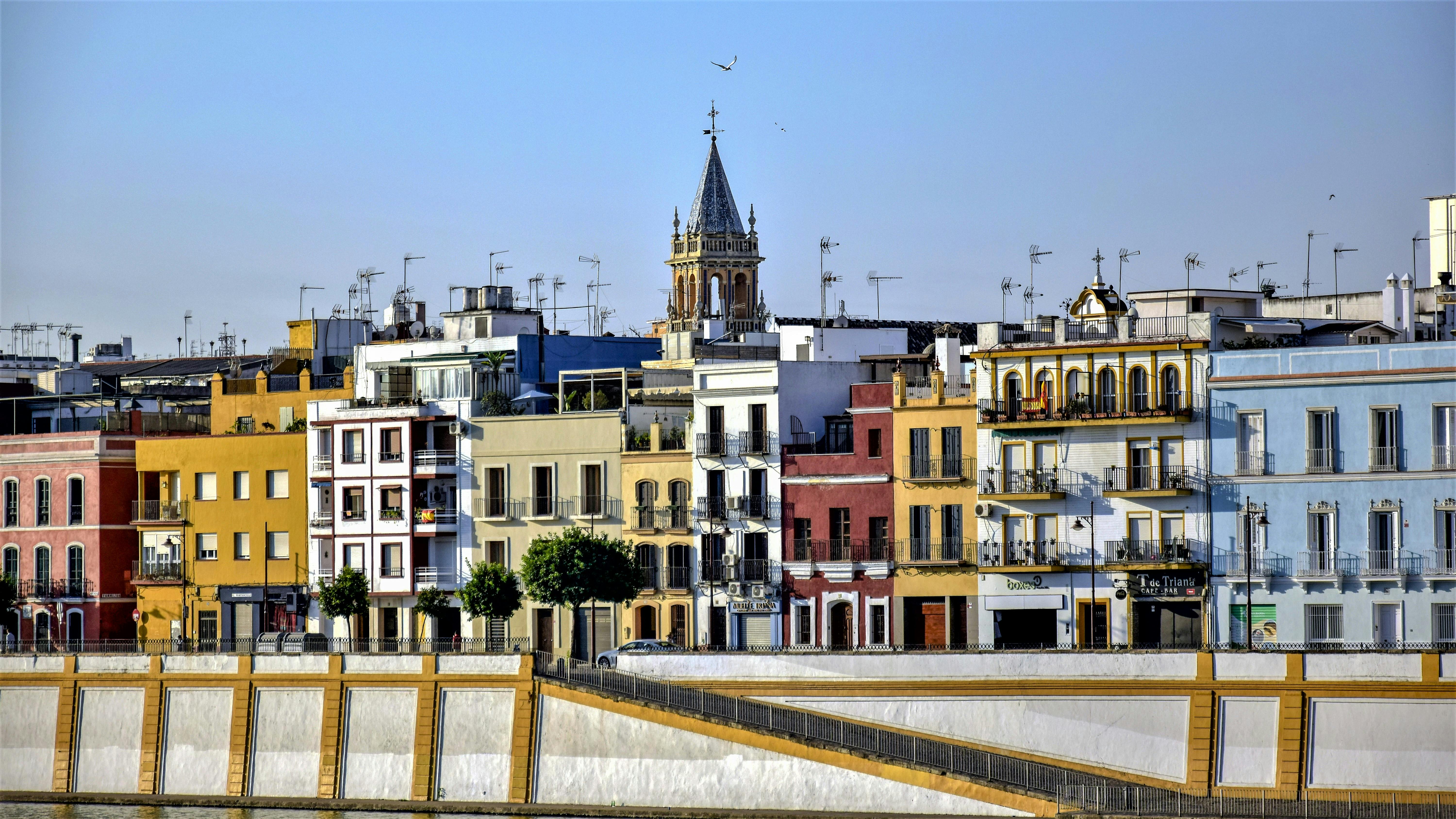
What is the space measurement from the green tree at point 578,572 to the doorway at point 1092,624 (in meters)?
14.8

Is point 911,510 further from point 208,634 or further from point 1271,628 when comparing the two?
point 208,634

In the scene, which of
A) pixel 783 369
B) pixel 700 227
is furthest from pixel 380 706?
pixel 700 227

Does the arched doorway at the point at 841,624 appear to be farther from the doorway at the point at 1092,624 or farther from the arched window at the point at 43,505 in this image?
the arched window at the point at 43,505

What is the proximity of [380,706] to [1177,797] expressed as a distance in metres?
24.7

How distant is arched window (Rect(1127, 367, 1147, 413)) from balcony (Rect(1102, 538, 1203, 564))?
3.96m

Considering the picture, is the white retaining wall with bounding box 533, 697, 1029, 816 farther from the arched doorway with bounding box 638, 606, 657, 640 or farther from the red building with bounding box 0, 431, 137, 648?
the red building with bounding box 0, 431, 137, 648

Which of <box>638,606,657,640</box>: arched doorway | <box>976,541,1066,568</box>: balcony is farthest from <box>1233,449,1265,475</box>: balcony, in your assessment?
<box>638,606,657,640</box>: arched doorway

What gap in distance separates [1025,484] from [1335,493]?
9762 mm

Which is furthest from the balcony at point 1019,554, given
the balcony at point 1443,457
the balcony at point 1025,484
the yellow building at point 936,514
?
the balcony at point 1443,457

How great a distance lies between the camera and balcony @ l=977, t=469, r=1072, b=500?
77250 mm

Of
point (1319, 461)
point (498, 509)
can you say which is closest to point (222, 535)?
point (498, 509)

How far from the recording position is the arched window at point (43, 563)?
315 feet

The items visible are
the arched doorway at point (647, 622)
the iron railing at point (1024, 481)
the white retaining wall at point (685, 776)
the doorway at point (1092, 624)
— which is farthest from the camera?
the arched doorway at point (647, 622)

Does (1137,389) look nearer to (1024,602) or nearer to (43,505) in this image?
(1024,602)
